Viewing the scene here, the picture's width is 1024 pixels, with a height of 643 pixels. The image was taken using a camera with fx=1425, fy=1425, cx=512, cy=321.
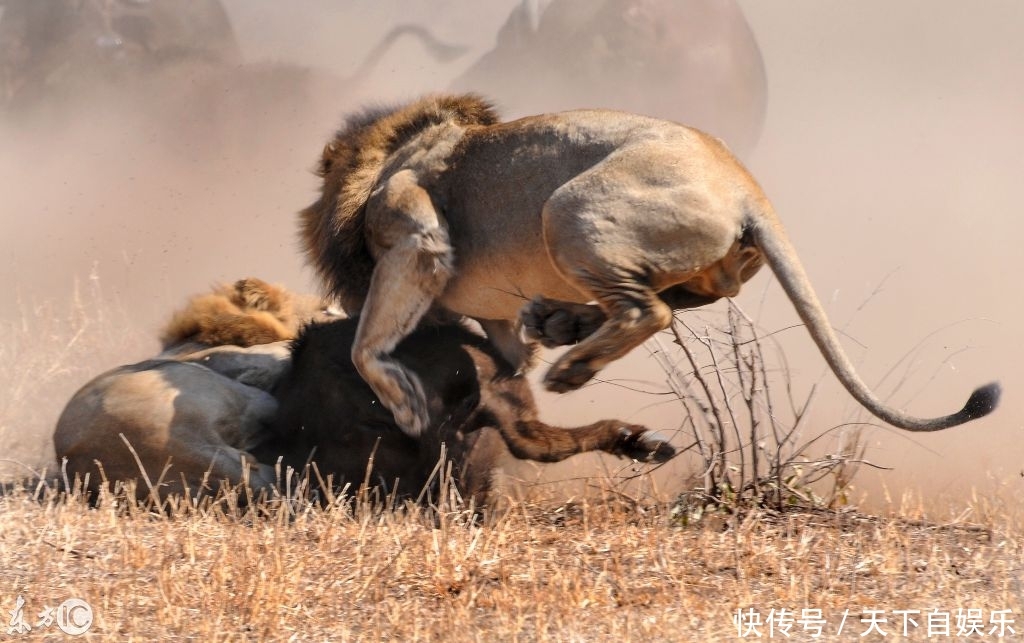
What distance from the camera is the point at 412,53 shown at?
1533cm

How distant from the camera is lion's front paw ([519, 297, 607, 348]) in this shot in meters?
5.20

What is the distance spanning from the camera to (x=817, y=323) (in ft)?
15.8

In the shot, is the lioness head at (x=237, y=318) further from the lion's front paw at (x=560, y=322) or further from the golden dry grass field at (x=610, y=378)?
the lion's front paw at (x=560, y=322)

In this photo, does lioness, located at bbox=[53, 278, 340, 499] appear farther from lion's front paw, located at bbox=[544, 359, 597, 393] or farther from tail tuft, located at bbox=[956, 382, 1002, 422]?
tail tuft, located at bbox=[956, 382, 1002, 422]

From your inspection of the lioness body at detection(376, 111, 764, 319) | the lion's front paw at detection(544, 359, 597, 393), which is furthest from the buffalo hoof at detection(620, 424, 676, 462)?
the lioness body at detection(376, 111, 764, 319)

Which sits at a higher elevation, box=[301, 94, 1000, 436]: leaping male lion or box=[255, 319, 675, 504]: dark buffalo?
box=[301, 94, 1000, 436]: leaping male lion

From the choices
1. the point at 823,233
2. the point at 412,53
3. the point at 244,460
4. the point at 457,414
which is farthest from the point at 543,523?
the point at 412,53

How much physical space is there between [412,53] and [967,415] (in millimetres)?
11574

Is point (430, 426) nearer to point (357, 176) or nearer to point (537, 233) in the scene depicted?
point (537, 233)

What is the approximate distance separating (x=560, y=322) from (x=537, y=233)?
1.17ft

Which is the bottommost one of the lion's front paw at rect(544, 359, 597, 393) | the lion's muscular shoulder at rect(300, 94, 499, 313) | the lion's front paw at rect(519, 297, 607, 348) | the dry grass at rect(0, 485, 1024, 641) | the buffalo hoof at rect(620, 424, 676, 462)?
the dry grass at rect(0, 485, 1024, 641)

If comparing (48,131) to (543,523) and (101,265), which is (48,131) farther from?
(543,523)

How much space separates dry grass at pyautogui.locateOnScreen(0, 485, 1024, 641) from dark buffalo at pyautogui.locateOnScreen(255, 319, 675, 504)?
0.20 metres

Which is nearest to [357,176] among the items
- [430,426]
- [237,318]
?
[237,318]
